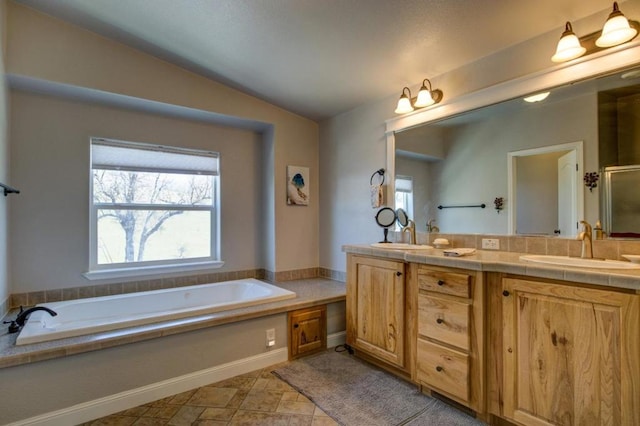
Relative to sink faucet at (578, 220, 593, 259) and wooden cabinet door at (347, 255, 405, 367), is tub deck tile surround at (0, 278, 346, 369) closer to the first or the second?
wooden cabinet door at (347, 255, 405, 367)

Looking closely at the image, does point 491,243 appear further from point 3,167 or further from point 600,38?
point 3,167

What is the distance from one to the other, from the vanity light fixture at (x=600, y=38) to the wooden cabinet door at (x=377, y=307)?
5.13 ft

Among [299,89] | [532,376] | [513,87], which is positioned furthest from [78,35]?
[532,376]

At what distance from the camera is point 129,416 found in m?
1.97

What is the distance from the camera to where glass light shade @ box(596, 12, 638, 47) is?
1630 mm

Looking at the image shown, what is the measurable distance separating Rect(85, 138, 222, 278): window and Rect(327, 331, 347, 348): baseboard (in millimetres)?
1504

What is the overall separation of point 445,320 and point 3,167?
10.7ft

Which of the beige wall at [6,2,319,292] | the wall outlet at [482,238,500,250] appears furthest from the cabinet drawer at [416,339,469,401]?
the beige wall at [6,2,319,292]

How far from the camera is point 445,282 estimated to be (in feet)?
6.60

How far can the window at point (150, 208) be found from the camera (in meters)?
2.99

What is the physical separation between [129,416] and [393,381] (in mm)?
1724

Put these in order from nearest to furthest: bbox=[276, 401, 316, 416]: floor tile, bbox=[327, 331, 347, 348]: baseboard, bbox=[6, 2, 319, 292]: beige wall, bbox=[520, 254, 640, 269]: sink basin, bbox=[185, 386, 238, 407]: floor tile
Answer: bbox=[520, 254, 640, 269]: sink basin → bbox=[276, 401, 316, 416]: floor tile → bbox=[185, 386, 238, 407]: floor tile → bbox=[6, 2, 319, 292]: beige wall → bbox=[327, 331, 347, 348]: baseboard

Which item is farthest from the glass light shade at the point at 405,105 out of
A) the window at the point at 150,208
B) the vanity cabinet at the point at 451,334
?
the window at the point at 150,208

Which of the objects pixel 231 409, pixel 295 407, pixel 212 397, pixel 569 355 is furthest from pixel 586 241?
pixel 212 397
